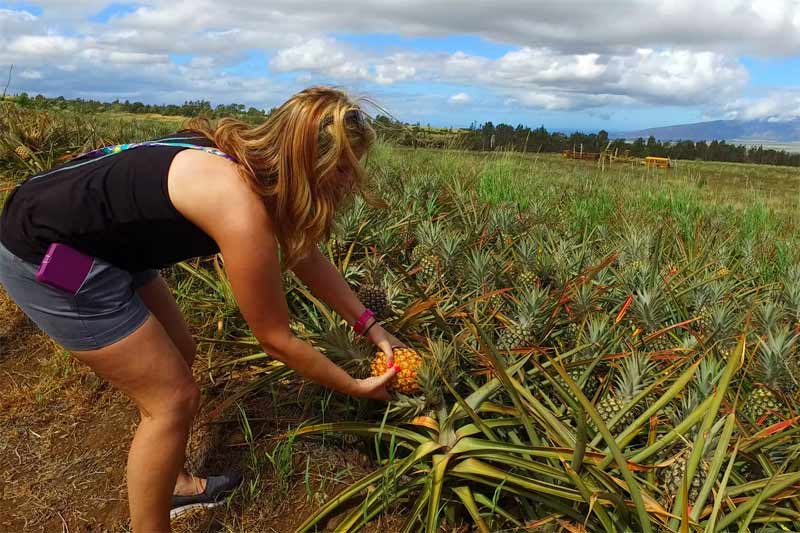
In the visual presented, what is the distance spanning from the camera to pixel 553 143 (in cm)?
1953

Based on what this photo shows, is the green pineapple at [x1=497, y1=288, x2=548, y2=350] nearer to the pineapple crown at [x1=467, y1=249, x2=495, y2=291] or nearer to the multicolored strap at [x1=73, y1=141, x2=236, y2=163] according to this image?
the pineapple crown at [x1=467, y1=249, x2=495, y2=291]

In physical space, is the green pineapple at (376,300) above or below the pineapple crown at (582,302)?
below

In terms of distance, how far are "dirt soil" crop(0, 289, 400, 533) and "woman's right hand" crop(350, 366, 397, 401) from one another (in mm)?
429

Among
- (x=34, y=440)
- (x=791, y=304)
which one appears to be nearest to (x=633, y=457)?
(x=791, y=304)

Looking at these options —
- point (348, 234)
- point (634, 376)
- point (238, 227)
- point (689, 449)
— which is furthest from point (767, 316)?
point (348, 234)

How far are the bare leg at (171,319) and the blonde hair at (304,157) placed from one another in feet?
2.45

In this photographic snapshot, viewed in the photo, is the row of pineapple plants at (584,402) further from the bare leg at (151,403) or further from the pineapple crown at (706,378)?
the bare leg at (151,403)

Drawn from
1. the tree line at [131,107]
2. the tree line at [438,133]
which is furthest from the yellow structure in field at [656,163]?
the tree line at [131,107]

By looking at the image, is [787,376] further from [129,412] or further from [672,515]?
[129,412]

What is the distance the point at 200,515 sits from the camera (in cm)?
232

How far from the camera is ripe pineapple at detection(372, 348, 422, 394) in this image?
2.10 metres

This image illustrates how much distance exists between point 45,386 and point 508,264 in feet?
8.47

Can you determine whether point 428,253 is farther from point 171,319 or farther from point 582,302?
point 171,319

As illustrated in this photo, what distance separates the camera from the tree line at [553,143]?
7070 mm
